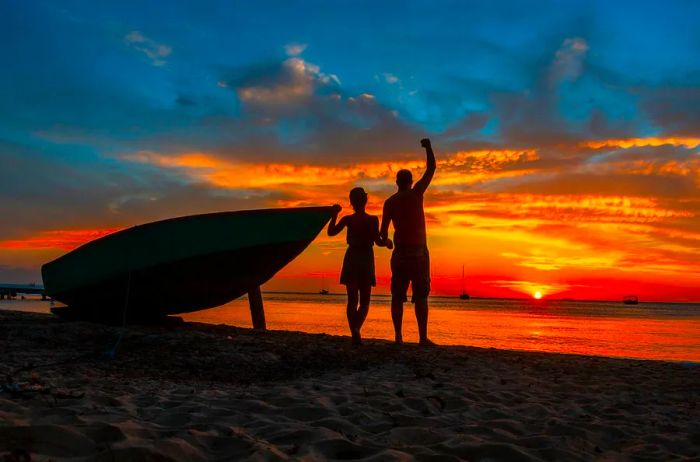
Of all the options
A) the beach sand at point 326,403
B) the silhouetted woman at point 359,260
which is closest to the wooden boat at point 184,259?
the silhouetted woman at point 359,260

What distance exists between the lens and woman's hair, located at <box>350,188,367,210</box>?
23.7ft

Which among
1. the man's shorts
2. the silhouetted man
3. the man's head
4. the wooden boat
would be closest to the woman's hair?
the silhouetted man

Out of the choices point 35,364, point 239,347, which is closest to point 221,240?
point 239,347

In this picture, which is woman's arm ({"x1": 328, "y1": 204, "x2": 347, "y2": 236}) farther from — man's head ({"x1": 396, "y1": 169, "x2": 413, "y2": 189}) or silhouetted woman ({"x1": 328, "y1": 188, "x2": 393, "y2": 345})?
man's head ({"x1": 396, "y1": 169, "x2": 413, "y2": 189})

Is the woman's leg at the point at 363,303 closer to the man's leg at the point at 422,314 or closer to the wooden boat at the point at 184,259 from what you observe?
the man's leg at the point at 422,314

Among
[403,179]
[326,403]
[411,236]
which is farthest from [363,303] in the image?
[326,403]

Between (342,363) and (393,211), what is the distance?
222 cm

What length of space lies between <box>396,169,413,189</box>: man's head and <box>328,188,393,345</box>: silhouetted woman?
50 cm

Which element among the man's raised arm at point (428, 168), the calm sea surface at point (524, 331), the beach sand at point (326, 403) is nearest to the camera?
the beach sand at point (326, 403)

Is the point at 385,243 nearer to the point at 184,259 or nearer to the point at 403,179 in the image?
the point at 403,179

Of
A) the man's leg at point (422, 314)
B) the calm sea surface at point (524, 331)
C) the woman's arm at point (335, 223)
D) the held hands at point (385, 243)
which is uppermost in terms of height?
the woman's arm at point (335, 223)

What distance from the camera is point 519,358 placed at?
7.00 meters

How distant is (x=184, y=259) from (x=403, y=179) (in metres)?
3.39

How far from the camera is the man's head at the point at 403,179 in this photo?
7.30 m
